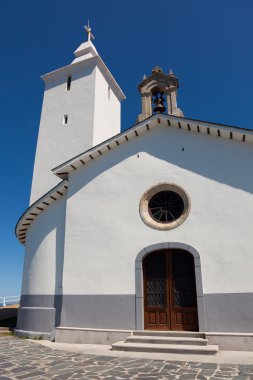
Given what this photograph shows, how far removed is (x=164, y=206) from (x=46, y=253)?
17.8ft

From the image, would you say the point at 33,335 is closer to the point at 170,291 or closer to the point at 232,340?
the point at 170,291

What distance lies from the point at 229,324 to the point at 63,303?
5.97m

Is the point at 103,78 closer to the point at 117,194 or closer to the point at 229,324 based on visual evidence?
the point at 117,194

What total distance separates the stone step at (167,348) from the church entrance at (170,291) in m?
1.17

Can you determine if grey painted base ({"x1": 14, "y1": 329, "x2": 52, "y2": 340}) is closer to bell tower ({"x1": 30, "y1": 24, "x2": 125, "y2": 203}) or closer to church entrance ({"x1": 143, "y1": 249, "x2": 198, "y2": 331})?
church entrance ({"x1": 143, "y1": 249, "x2": 198, "y2": 331})

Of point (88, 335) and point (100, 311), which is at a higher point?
point (100, 311)

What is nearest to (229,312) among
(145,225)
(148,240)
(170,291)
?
(170,291)

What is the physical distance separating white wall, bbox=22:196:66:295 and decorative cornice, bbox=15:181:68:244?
199 millimetres

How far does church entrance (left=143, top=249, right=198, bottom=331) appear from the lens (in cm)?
1035

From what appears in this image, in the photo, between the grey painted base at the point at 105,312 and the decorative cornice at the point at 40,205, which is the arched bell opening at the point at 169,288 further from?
the decorative cornice at the point at 40,205

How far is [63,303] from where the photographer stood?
1162cm

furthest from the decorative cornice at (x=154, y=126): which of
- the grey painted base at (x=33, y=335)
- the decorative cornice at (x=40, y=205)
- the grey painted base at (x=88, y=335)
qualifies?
the grey painted base at (x=33, y=335)

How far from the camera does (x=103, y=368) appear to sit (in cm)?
730

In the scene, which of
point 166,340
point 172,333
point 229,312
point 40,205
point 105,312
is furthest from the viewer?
point 40,205
